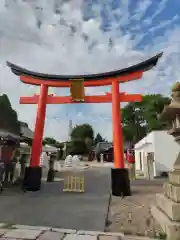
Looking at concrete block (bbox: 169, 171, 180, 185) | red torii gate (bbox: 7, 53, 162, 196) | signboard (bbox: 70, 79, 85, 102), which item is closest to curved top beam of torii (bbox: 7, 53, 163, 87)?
red torii gate (bbox: 7, 53, 162, 196)

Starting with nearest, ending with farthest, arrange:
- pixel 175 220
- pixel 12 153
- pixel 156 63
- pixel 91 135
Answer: pixel 175 220 → pixel 156 63 → pixel 12 153 → pixel 91 135

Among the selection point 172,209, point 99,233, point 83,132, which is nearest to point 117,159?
point 99,233

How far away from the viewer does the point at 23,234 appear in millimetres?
5234

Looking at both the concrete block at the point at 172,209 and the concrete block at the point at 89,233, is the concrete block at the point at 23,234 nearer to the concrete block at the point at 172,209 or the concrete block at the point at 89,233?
the concrete block at the point at 89,233

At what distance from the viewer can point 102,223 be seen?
6195mm

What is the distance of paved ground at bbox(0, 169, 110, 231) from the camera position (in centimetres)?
629

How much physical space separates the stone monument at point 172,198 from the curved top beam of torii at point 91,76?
5.15 meters

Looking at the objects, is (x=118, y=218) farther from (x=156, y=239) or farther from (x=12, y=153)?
(x=12, y=153)

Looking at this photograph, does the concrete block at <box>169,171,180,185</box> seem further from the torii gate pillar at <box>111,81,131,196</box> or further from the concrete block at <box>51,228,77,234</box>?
the torii gate pillar at <box>111,81,131,196</box>

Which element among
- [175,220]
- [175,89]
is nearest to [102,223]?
[175,220]

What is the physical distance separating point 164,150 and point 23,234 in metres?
14.7

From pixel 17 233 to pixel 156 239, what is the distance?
130 inches

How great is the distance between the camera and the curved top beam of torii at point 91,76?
36.8 feet

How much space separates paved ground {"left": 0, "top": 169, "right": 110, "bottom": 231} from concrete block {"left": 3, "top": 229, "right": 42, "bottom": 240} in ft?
2.22
